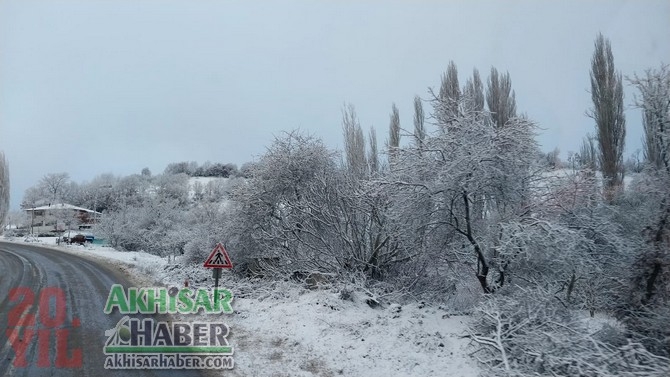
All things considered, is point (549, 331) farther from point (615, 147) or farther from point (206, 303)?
point (615, 147)

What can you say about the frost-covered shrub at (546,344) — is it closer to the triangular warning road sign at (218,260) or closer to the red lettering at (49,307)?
the triangular warning road sign at (218,260)

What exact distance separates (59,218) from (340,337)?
6662 centimetres

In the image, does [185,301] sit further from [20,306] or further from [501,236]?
[501,236]

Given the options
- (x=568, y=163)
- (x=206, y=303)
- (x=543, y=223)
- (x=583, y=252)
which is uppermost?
(x=568, y=163)

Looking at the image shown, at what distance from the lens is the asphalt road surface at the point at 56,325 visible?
23.1 ft

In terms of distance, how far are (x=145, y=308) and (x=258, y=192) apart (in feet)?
21.2

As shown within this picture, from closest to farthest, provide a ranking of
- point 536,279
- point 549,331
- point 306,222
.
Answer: point 549,331
point 536,279
point 306,222

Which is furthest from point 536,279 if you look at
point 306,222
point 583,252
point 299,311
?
point 306,222

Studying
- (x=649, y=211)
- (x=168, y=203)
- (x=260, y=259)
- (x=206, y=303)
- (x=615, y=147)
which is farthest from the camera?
(x=168, y=203)

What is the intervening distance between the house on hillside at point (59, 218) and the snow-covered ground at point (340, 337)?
190 feet

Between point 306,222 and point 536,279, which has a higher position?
point 306,222

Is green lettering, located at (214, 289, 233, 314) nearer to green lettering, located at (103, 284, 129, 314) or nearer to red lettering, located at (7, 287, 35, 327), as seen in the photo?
green lettering, located at (103, 284, 129, 314)

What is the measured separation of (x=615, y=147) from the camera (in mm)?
22594

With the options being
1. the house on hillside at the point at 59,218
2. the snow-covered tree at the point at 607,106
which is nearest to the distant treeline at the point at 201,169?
the house on hillside at the point at 59,218
